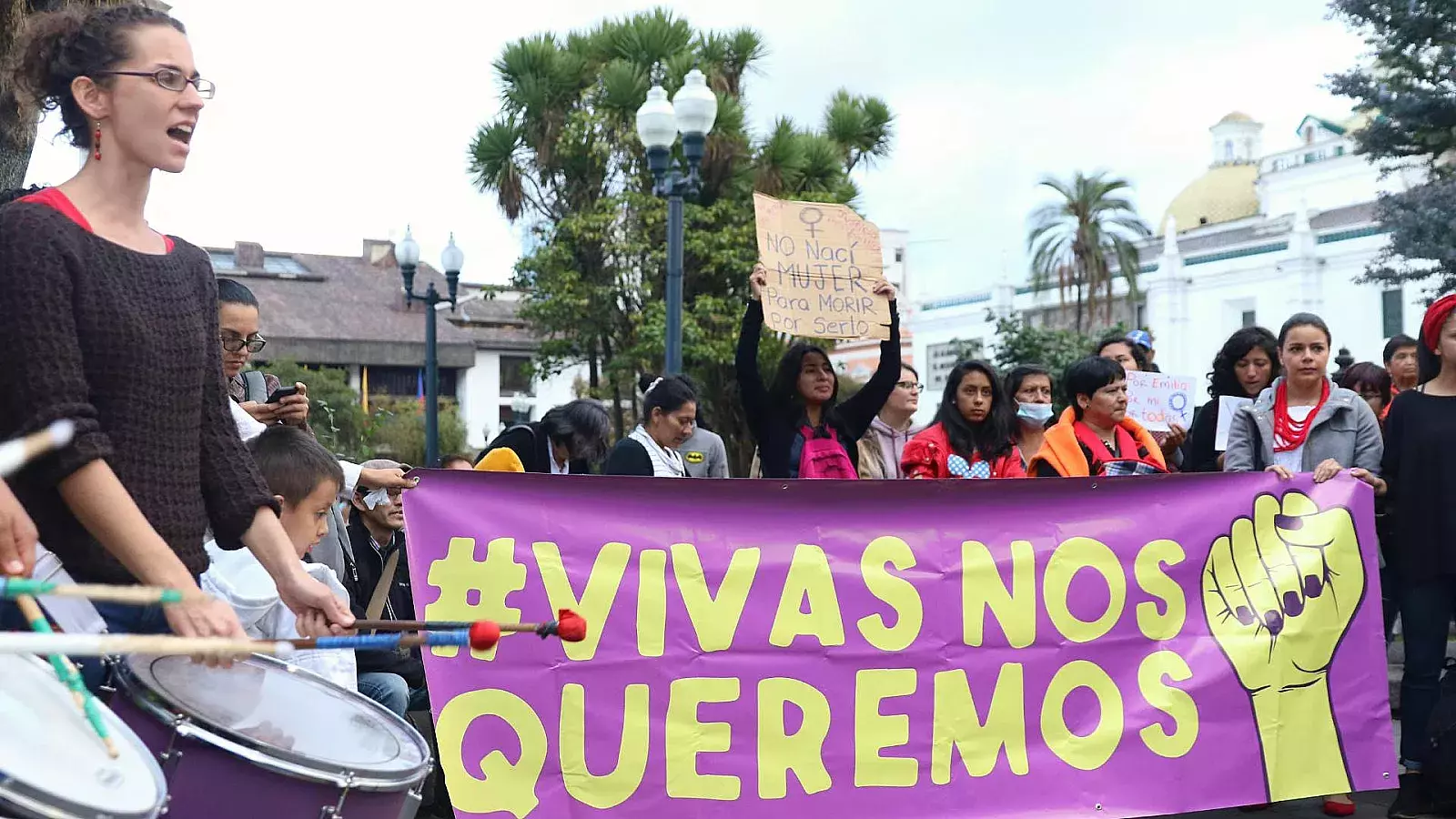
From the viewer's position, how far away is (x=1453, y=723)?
4.82 meters

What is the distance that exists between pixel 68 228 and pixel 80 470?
0.36 meters

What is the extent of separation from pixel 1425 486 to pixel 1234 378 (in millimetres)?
1283

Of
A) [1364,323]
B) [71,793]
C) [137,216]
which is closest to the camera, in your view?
[71,793]

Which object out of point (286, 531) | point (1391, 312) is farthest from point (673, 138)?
point (1391, 312)

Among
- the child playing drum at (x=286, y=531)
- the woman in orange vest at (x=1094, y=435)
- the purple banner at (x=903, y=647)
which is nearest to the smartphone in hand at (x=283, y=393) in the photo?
the purple banner at (x=903, y=647)

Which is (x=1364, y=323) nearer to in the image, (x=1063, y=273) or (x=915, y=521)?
(x=1063, y=273)

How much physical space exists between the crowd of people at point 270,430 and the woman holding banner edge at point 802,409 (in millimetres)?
12

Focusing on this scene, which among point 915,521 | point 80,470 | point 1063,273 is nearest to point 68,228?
point 80,470

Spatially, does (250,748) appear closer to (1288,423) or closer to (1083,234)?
(1288,423)

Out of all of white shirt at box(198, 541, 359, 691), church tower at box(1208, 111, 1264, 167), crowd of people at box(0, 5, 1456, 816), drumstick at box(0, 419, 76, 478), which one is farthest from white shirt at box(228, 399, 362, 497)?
church tower at box(1208, 111, 1264, 167)

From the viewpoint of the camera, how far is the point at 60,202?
2.14m

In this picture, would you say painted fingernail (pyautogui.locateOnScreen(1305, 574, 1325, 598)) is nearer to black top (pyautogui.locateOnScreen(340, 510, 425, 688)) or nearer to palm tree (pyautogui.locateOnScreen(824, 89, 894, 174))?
black top (pyautogui.locateOnScreen(340, 510, 425, 688))

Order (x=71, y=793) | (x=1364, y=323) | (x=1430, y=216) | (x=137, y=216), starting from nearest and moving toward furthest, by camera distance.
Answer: (x=71, y=793)
(x=137, y=216)
(x=1430, y=216)
(x=1364, y=323)

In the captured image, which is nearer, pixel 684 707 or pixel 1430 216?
pixel 684 707
